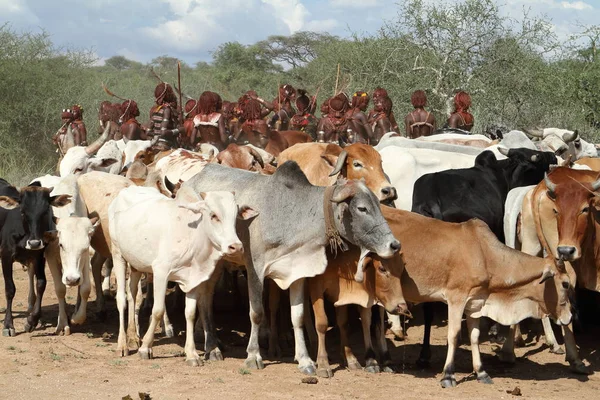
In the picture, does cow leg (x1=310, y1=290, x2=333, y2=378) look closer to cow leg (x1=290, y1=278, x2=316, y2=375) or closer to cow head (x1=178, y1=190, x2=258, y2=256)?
cow leg (x1=290, y1=278, x2=316, y2=375)

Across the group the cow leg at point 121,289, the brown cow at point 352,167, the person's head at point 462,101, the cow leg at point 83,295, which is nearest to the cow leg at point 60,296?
the cow leg at point 83,295

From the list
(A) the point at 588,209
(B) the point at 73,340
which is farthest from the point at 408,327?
(B) the point at 73,340

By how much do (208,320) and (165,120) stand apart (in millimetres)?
6222

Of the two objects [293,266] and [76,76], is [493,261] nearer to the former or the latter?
[293,266]

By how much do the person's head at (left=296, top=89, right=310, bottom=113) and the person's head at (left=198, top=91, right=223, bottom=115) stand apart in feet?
11.2

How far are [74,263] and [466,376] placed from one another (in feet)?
13.2

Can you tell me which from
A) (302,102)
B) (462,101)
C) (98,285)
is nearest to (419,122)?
(462,101)

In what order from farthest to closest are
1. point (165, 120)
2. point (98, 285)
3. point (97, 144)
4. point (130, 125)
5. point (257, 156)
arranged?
point (130, 125), point (165, 120), point (97, 144), point (98, 285), point (257, 156)

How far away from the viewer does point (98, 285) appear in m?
12.1

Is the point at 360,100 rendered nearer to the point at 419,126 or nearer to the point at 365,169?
the point at 419,126

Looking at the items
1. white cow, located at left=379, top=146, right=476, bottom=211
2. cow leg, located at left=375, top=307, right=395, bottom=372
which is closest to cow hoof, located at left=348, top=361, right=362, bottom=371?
cow leg, located at left=375, top=307, right=395, bottom=372

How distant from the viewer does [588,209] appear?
934 cm

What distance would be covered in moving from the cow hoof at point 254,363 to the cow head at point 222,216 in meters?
1.07

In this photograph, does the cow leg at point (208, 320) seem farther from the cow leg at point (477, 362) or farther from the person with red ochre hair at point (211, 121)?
the person with red ochre hair at point (211, 121)
